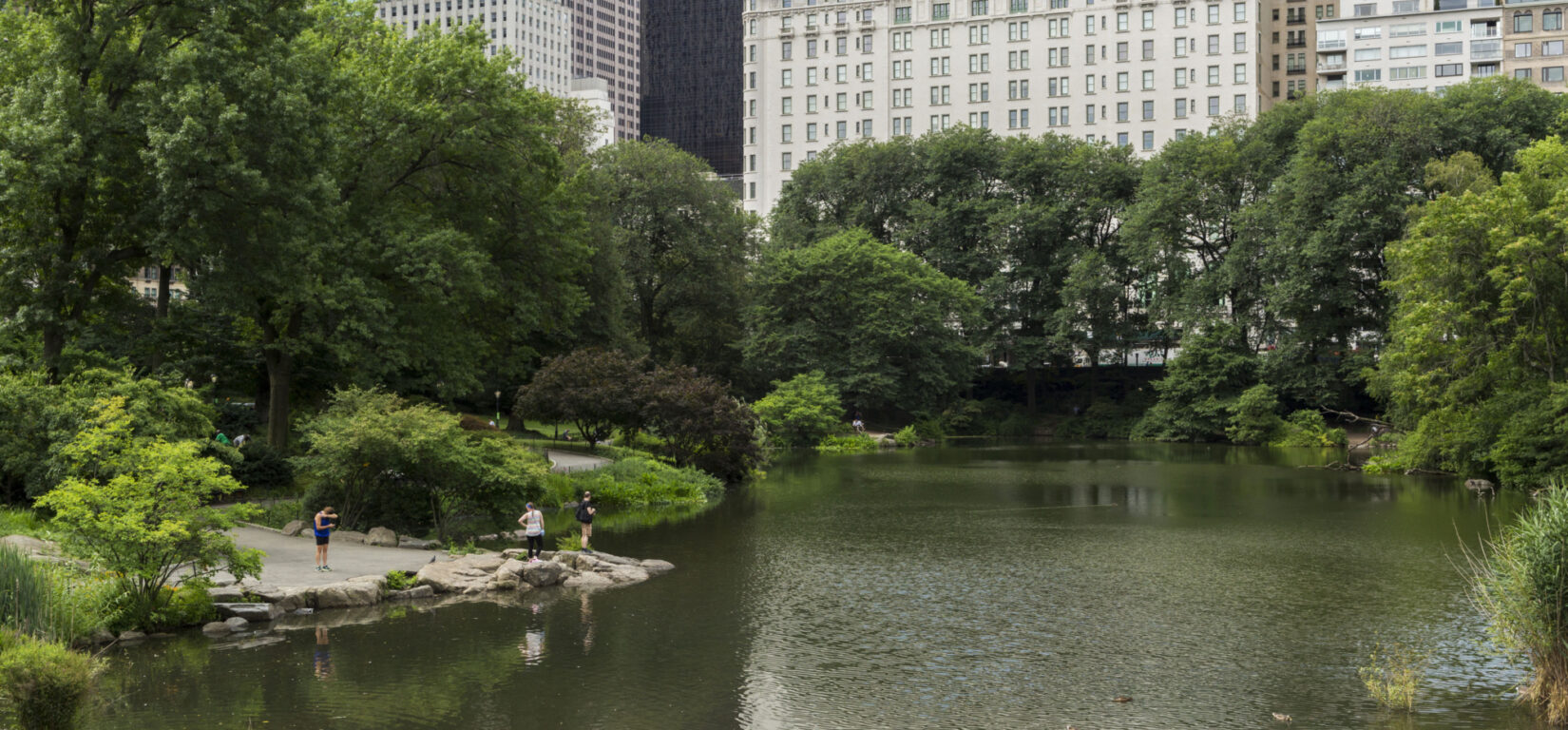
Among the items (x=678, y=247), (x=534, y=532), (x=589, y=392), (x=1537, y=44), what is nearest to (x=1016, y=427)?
(x=678, y=247)

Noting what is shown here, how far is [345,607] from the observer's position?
2241 cm

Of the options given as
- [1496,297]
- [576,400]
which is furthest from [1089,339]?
[576,400]

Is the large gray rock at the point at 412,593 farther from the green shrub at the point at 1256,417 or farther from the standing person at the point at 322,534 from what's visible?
the green shrub at the point at 1256,417

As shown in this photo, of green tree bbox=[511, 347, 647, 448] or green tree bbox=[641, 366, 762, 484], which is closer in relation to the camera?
green tree bbox=[641, 366, 762, 484]

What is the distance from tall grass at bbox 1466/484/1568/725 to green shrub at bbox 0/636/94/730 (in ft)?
56.1

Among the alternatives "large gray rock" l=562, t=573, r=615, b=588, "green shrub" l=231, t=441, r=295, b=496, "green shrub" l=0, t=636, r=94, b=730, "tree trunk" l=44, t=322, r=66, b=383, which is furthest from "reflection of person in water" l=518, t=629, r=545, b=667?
"tree trunk" l=44, t=322, r=66, b=383

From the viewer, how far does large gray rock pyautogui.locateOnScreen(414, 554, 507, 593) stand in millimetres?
24125

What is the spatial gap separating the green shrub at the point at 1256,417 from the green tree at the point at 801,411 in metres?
24.1

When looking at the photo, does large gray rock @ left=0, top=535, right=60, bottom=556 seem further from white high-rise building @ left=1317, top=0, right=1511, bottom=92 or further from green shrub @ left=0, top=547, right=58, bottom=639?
white high-rise building @ left=1317, top=0, right=1511, bottom=92

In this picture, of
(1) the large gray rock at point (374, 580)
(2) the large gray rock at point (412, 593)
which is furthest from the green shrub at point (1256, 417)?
(1) the large gray rock at point (374, 580)

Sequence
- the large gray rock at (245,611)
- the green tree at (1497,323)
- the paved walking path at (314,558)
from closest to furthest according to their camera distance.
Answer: the large gray rock at (245,611) → the paved walking path at (314,558) → the green tree at (1497,323)

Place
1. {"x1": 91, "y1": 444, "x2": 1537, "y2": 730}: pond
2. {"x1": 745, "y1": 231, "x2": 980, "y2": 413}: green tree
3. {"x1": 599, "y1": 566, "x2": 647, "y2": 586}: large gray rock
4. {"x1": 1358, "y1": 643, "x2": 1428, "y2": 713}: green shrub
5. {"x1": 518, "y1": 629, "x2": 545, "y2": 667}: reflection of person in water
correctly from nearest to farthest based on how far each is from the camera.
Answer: {"x1": 91, "y1": 444, "x2": 1537, "y2": 730}: pond
{"x1": 1358, "y1": 643, "x2": 1428, "y2": 713}: green shrub
{"x1": 518, "y1": 629, "x2": 545, "y2": 667}: reflection of person in water
{"x1": 599, "y1": 566, "x2": 647, "y2": 586}: large gray rock
{"x1": 745, "y1": 231, "x2": 980, "y2": 413}: green tree

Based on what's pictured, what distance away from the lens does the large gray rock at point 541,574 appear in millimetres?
25188

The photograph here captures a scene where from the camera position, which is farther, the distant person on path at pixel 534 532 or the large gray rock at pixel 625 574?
the distant person on path at pixel 534 532
